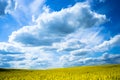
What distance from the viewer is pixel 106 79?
2478 cm

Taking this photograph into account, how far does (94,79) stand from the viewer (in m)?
24.7

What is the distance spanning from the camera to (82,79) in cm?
2505

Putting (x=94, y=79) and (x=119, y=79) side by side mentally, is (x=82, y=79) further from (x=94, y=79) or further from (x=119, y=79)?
(x=119, y=79)

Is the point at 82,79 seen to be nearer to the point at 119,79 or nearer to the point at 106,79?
the point at 106,79

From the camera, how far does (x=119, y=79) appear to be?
25.5m

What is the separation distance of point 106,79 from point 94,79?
1471mm

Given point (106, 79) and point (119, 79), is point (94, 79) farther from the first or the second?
point (119, 79)

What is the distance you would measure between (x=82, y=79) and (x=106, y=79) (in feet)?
9.45

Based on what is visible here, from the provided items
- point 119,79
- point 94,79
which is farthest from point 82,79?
point 119,79

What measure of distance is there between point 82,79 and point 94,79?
57.2 inches

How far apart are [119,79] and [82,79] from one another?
15.3 ft

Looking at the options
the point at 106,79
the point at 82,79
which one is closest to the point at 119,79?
the point at 106,79
